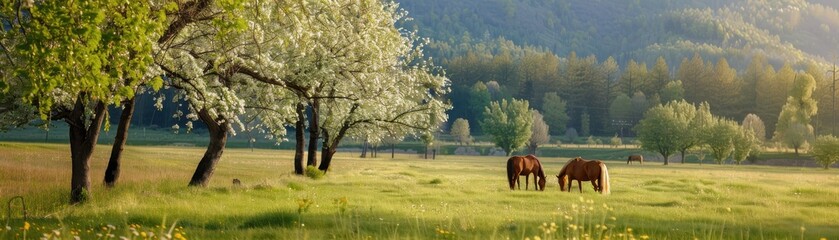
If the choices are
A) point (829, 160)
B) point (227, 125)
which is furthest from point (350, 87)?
point (829, 160)

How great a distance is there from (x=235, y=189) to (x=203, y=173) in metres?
2.76

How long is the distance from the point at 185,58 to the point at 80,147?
197 inches

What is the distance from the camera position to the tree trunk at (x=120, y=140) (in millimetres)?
28141

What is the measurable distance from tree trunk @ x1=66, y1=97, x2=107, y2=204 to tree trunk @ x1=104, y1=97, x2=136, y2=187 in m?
1.69

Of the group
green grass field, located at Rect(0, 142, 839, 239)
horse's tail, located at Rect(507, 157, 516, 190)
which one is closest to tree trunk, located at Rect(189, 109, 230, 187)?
green grass field, located at Rect(0, 142, 839, 239)

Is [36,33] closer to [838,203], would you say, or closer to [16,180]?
[16,180]

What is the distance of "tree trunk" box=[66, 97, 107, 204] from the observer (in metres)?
25.2

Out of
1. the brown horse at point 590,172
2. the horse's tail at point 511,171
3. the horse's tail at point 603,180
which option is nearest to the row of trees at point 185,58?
the horse's tail at point 511,171

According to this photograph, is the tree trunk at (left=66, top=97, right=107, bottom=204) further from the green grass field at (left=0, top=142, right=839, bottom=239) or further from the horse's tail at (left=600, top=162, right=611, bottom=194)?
the horse's tail at (left=600, top=162, right=611, bottom=194)

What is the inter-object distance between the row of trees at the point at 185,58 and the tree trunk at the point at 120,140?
52 millimetres

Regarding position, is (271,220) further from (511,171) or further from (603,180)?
(511,171)

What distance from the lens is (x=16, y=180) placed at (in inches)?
1379

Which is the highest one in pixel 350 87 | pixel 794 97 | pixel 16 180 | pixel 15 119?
pixel 794 97

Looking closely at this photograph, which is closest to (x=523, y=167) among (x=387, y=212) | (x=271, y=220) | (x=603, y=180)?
(x=603, y=180)
